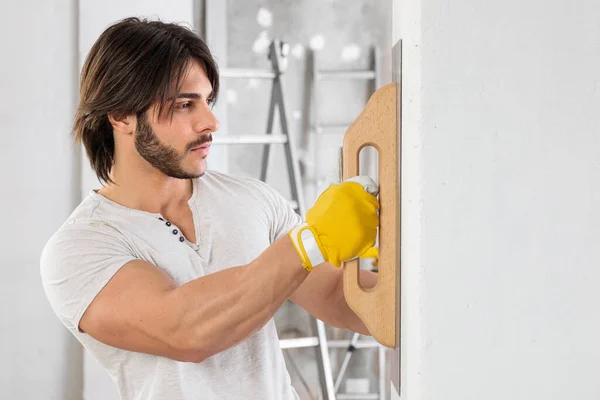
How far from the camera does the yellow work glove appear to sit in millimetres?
969

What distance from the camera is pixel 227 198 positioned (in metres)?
1.51

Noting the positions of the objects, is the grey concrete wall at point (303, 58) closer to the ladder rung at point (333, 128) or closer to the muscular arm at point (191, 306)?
the ladder rung at point (333, 128)

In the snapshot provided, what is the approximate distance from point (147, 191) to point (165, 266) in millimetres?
201

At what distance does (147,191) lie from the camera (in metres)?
1.46

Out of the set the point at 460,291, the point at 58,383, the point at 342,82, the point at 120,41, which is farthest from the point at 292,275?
the point at 342,82

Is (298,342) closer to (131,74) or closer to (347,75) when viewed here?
(347,75)

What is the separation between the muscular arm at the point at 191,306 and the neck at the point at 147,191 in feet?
0.73

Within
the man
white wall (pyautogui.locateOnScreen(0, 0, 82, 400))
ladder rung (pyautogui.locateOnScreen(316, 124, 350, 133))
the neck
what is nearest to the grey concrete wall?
ladder rung (pyautogui.locateOnScreen(316, 124, 350, 133))

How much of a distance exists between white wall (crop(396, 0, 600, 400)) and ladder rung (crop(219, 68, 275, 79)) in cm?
192

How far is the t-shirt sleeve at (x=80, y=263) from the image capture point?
4.10 feet

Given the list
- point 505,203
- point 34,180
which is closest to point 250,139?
point 34,180

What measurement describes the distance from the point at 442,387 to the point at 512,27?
42cm

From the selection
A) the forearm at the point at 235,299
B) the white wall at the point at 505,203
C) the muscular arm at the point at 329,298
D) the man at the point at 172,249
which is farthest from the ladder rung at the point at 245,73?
the white wall at the point at 505,203

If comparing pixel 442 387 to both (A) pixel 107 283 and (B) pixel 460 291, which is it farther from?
(A) pixel 107 283
